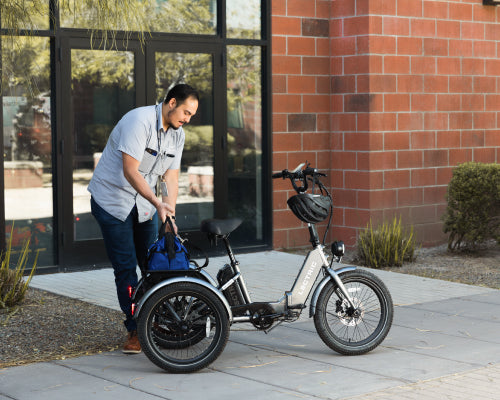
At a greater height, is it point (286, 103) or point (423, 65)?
point (423, 65)

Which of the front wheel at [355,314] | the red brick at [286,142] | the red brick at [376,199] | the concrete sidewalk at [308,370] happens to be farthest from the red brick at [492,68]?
the front wheel at [355,314]

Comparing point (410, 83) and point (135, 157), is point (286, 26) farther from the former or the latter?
point (135, 157)

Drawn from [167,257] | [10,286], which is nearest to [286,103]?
[10,286]

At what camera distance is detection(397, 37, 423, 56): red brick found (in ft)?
37.7

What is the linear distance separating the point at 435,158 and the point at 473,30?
6.00ft

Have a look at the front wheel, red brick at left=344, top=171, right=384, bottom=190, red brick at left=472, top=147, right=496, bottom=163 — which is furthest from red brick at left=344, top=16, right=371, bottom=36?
the front wheel

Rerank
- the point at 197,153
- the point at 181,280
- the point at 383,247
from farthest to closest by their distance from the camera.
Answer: the point at 197,153 → the point at 383,247 → the point at 181,280

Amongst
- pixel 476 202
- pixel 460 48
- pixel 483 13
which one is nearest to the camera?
pixel 476 202

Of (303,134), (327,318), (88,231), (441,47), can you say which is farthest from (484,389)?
(441,47)

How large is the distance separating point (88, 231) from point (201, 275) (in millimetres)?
4359

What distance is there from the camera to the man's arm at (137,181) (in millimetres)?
5805

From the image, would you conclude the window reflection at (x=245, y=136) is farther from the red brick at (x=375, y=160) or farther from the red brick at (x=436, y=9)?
the red brick at (x=436, y=9)

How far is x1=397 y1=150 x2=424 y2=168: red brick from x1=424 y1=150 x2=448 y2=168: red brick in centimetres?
9

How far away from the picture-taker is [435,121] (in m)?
12.0
